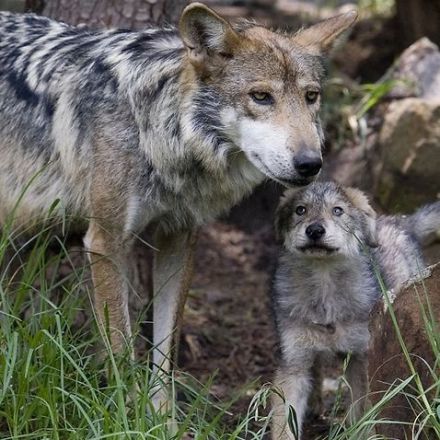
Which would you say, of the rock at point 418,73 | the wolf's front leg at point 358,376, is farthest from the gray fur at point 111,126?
the rock at point 418,73

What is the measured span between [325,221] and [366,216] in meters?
0.38

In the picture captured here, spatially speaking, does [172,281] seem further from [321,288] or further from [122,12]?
[122,12]

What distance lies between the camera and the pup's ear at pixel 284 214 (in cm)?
554

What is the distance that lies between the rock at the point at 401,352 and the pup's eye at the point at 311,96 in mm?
1094

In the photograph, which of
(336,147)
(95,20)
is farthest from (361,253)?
(336,147)

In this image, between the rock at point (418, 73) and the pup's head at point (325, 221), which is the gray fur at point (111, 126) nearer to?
the pup's head at point (325, 221)

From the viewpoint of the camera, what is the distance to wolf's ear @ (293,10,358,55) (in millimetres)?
5480

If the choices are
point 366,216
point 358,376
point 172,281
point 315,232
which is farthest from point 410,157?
point 315,232

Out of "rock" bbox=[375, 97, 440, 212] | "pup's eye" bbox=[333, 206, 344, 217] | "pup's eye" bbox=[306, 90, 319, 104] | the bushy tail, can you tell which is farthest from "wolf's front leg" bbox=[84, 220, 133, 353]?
"rock" bbox=[375, 97, 440, 212]

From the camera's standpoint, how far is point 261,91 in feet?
16.5

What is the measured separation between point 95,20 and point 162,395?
2.51m

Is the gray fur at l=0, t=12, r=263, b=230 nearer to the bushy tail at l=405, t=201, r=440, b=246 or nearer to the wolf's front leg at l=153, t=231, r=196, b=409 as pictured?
the wolf's front leg at l=153, t=231, r=196, b=409

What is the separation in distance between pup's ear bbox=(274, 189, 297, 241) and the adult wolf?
0.20 m

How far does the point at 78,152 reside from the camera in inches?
221
